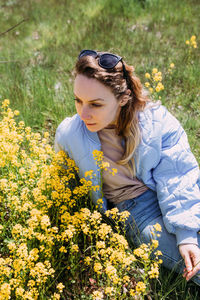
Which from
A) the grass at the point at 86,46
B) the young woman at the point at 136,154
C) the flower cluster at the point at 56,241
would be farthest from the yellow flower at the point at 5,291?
the grass at the point at 86,46

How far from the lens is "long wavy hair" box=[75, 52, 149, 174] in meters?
2.10

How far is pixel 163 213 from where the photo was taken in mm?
2381

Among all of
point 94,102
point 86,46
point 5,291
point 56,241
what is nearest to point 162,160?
point 94,102

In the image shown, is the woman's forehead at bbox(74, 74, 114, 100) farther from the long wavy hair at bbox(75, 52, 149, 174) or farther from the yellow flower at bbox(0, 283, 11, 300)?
the yellow flower at bbox(0, 283, 11, 300)

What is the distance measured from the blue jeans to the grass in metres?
0.16

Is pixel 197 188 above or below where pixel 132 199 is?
above

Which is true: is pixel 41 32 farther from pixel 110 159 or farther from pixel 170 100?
pixel 110 159

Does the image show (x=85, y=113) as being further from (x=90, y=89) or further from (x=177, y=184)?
(x=177, y=184)

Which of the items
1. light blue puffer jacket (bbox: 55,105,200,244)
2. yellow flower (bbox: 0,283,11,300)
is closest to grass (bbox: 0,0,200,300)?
light blue puffer jacket (bbox: 55,105,200,244)

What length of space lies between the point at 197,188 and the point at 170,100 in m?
2.03

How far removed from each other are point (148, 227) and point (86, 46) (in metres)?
3.82

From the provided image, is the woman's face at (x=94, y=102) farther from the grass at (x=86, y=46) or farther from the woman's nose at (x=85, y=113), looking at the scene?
the grass at (x=86, y=46)

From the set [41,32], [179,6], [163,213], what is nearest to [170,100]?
[163,213]

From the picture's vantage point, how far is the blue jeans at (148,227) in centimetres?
229
